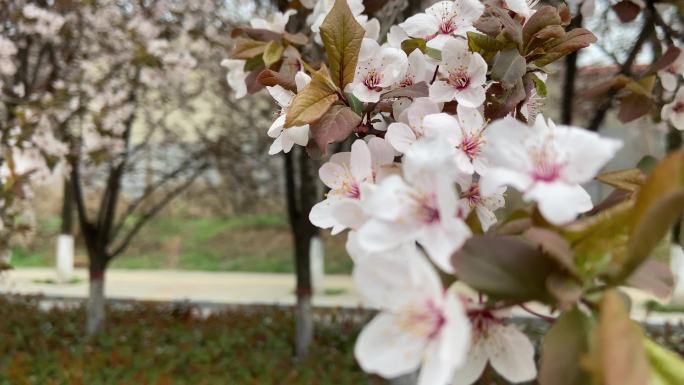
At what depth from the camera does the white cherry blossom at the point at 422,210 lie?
0.55 metres

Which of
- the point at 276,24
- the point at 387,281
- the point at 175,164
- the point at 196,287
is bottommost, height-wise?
the point at 196,287

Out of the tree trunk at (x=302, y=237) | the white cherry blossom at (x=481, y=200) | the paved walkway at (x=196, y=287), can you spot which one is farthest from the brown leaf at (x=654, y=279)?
the paved walkway at (x=196, y=287)

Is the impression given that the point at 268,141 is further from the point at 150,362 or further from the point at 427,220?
the point at 427,220

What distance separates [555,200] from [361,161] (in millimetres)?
275

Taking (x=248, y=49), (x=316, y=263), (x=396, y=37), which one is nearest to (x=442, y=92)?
(x=396, y=37)

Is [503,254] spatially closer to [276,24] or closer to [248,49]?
[248,49]

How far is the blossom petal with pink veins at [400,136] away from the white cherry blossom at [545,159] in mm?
201

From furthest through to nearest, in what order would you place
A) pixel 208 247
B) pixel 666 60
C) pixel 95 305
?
pixel 208 247
pixel 95 305
pixel 666 60

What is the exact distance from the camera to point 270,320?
19.7 ft

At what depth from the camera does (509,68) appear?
898 millimetres

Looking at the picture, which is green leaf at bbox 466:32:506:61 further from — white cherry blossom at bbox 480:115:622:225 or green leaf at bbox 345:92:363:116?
white cherry blossom at bbox 480:115:622:225

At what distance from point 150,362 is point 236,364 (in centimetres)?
55

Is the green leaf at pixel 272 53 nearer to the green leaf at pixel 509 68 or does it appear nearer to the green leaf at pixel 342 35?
the green leaf at pixel 342 35

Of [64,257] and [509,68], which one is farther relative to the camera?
[64,257]
